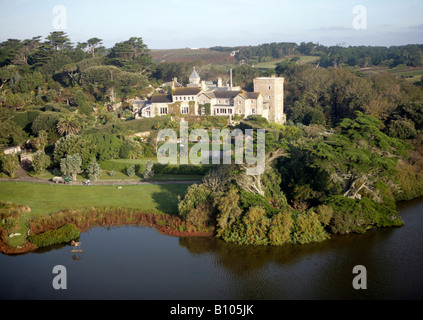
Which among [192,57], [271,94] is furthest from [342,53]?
[271,94]

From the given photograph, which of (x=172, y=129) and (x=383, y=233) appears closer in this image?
(x=383, y=233)

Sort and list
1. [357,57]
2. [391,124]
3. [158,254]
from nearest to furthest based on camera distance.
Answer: [158,254]
[391,124]
[357,57]

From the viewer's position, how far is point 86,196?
31547 mm

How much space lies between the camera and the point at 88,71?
63156mm

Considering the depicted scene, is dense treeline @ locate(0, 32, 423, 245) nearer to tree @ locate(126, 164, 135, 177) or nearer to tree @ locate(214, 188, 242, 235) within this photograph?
tree @ locate(214, 188, 242, 235)

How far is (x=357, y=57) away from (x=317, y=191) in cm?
9815

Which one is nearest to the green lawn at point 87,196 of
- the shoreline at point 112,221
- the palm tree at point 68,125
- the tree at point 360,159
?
the shoreline at point 112,221

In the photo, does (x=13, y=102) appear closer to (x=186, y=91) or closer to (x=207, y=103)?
(x=186, y=91)

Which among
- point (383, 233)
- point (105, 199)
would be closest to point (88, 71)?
point (105, 199)

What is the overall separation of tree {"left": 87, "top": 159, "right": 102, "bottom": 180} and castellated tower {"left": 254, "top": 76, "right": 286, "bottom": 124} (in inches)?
1118

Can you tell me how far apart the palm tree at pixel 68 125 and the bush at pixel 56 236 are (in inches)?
803

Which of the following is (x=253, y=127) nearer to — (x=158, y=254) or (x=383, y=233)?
(x=383, y=233)

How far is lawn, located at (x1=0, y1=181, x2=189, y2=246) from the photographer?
97.3 feet

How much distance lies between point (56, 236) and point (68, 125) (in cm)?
2187
